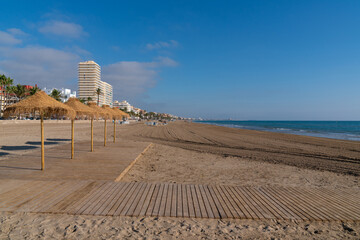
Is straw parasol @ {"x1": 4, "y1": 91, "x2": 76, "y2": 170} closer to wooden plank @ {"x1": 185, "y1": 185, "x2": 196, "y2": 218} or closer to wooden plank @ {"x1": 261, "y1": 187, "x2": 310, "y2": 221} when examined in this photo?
wooden plank @ {"x1": 185, "y1": 185, "x2": 196, "y2": 218}

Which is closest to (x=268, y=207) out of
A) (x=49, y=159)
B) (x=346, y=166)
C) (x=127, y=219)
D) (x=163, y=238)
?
(x=163, y=238)

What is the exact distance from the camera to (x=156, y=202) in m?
3.38

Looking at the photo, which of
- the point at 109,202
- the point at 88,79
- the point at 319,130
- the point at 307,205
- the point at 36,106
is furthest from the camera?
the point at 88,79

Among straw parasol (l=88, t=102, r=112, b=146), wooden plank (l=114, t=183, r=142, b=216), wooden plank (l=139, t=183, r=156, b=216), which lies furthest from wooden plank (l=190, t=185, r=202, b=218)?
straw parasol (l=88, t=102, r=112, b=146)

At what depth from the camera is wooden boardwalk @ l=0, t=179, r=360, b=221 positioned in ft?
10.1

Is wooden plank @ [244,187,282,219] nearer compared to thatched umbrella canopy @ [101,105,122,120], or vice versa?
wooden plank @ [244,187,282,219]

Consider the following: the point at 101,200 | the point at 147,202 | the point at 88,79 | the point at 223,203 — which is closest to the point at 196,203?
the point at 223,203

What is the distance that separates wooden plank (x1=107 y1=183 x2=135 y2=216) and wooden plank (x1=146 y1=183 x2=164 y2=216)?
0.52 m

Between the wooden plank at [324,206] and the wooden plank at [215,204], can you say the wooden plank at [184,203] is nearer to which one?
the wooden plank at [215,204]

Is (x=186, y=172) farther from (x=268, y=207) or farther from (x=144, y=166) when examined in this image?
(x=268, y=207)

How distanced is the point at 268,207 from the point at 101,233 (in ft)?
8.74

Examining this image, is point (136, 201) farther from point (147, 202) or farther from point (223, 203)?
point (223, 203)

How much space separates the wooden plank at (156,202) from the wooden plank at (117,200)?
1.71ft

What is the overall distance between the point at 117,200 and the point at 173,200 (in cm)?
97
